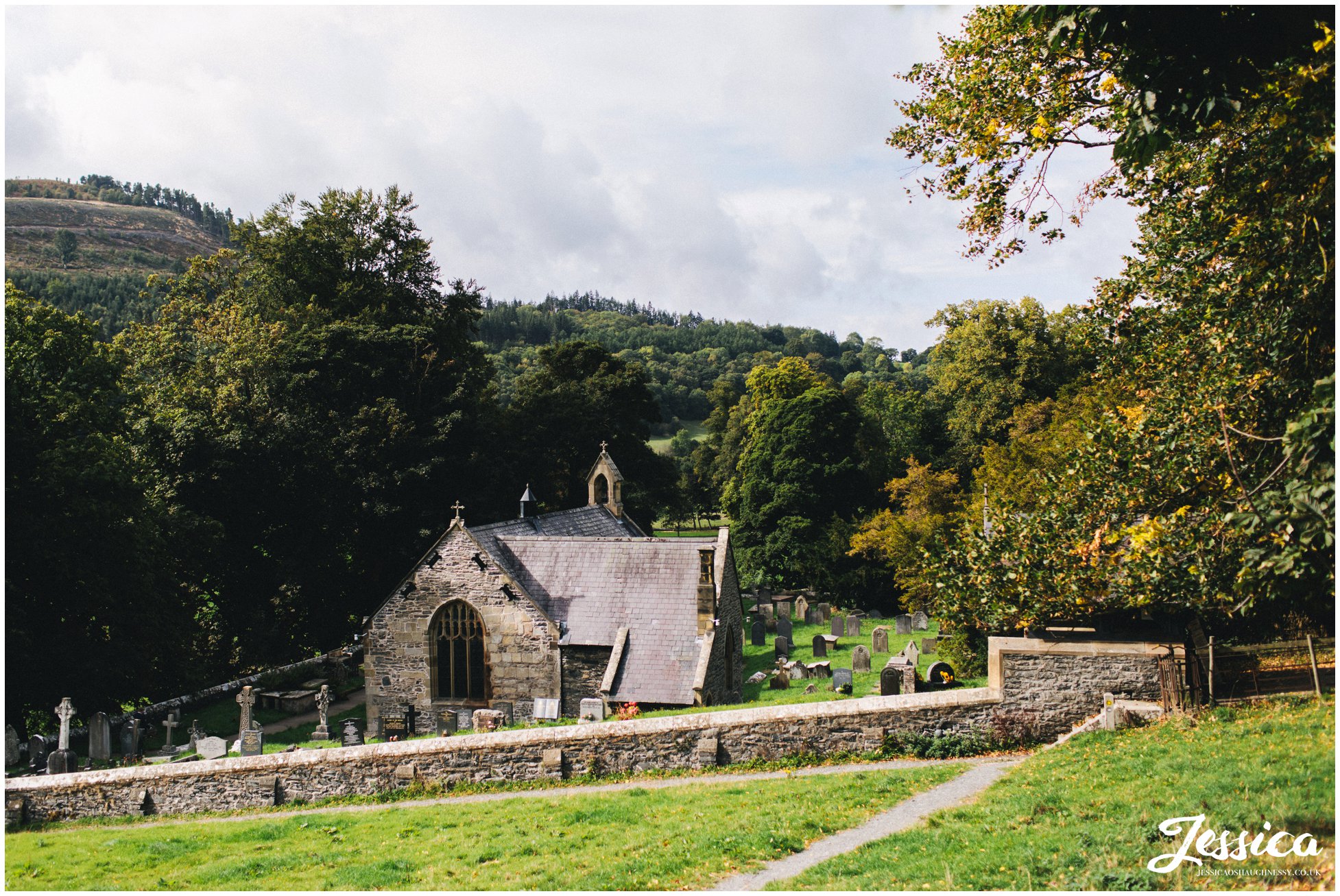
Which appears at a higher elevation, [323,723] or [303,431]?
[303,431]

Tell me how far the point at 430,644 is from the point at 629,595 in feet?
17.5

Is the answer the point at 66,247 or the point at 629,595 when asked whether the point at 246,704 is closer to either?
the point at 629,595

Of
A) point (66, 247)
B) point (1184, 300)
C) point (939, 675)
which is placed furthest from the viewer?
point (66, 247)

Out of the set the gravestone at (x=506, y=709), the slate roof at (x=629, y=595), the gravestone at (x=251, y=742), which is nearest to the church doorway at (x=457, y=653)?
the gravestone at (x=506, y=709)

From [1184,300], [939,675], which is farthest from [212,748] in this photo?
[1184,300]

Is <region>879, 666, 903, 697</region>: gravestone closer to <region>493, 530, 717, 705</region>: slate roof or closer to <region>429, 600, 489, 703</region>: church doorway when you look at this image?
<region>493, 530, 717, 705</region>: slate roof

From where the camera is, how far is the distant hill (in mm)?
99250

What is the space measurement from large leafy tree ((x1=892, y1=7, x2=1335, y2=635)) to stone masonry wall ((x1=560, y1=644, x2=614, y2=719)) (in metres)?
11.5

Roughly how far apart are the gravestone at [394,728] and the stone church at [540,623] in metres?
0.40

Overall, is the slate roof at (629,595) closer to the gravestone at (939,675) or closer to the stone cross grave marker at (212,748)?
the gravestone at (939,675)

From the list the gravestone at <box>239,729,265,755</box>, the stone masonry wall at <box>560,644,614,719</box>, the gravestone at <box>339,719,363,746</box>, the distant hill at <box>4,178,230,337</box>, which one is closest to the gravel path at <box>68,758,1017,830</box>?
the gravestone at <box>239,729,265,755</box>

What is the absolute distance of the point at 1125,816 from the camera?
9.84 metres

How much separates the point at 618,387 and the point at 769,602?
1475 centimetres

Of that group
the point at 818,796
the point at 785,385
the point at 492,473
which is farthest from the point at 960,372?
the point at 818,796
